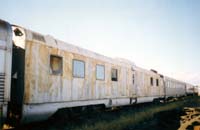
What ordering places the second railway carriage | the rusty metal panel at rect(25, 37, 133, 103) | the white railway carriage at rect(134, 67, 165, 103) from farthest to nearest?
the white railway carriage at rect(134, 67, 165, 103), the rusty metal panel at rect(25, 37, 133, 103), the second railway carriage

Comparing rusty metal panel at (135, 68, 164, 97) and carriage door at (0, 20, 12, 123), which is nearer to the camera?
carriage door at (0, 20, 12, 123)

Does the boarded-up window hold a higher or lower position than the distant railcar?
higher

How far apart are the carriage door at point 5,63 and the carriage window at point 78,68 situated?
335cm

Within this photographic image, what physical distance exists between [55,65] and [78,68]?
1.46 meters

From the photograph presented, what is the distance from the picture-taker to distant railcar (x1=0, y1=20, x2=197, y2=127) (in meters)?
6.76

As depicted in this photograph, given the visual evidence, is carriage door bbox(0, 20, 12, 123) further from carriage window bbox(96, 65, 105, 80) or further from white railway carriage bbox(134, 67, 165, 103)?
white railway carriage bbox(134, 67, 165, 103)

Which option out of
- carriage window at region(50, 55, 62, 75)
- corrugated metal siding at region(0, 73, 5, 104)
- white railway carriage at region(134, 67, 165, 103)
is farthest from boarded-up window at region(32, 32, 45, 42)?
white railway carriage at region(134, 67, 165, 103)

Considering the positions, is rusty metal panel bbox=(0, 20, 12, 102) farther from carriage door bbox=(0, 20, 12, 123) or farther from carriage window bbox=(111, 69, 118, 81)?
carriage window bbox=(111, 69, 118, 81)

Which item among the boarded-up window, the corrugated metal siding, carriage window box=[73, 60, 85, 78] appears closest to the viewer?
the corrugated metal siding

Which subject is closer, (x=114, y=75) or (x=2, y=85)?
(x=2, y=85)

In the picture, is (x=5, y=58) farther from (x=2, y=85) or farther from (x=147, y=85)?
(x=147, y=85)

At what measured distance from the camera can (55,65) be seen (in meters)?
8.66

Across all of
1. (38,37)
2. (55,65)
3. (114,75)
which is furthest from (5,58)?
(114,75)

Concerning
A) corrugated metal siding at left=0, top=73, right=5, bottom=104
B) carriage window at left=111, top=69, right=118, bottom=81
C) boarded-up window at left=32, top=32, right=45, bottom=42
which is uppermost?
boarded-up window at left=32, top=32, right=45, bottom=42
